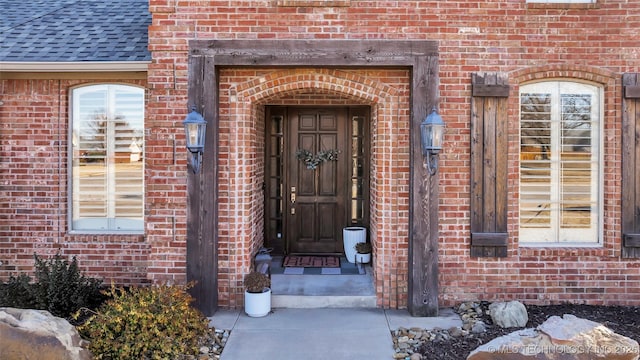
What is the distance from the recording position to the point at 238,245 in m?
5.93

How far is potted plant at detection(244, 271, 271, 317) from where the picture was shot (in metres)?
5.67

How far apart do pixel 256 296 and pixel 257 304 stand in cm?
10

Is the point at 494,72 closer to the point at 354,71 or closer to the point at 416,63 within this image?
the point at 416,63

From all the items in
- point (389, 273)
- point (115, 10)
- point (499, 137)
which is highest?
point (115, 10)

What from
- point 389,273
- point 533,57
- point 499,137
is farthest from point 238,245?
point 533,57

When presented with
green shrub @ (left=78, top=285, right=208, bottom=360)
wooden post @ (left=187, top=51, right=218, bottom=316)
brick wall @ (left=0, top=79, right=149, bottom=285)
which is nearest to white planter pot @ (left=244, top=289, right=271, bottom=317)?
wooden post @ (left=187, top=51, right=218, bottom=316)

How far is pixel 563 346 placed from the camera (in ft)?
12.6

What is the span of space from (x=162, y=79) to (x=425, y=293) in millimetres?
3960

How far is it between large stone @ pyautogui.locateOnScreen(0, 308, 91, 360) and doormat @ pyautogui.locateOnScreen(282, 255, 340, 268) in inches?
138

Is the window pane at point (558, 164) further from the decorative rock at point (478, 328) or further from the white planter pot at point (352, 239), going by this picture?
the white planter pot at point (352, 239)

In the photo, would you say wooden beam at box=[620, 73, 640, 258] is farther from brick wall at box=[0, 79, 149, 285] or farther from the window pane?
brick wall at box=[0, 79, 149, 285]

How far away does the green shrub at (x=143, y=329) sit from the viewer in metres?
4.34

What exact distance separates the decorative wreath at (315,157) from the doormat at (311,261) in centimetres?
142

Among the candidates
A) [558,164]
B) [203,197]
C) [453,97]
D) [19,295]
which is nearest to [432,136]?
[453,97]
